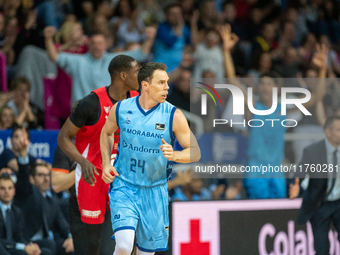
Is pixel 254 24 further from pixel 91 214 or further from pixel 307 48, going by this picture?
pixel 91 214

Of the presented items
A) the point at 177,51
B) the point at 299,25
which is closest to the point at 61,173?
the point at 177,51

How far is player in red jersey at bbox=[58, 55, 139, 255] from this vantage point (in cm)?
541

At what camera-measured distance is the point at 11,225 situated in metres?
6.73

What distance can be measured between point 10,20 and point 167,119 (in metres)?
6.13

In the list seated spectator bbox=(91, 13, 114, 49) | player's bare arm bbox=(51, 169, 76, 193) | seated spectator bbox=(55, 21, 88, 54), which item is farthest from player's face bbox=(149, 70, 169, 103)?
seated spectator bbox=(91, 13, 114, 49)

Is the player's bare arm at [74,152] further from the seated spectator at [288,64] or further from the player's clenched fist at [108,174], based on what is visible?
the seated spectator at [288,64]

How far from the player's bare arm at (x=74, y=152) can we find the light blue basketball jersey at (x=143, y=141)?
35cm

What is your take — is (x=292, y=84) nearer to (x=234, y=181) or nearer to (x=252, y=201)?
(x=234, y=181)

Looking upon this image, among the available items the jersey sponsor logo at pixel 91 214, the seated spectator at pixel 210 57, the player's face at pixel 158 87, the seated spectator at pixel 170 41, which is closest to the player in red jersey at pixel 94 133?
the jersey sponsor logo at pixel 91 214

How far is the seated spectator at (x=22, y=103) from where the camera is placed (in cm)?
848

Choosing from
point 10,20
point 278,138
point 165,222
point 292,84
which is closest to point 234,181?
point 278,138

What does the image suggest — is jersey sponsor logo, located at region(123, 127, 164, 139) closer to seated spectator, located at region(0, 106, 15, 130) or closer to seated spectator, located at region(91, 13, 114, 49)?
seated spectator, located at region(0, 106, 15, 130)

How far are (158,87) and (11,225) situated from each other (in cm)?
324

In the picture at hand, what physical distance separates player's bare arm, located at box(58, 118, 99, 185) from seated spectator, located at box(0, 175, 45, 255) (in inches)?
72.1
